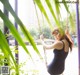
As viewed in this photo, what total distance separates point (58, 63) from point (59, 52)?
20 cm

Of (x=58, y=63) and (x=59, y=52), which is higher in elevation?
(x=59, y=52)

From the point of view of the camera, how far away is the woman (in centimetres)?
330

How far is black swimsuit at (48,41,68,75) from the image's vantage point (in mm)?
3361

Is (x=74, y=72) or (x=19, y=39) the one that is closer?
(x=19, y=39)

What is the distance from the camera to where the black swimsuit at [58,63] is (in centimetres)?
336

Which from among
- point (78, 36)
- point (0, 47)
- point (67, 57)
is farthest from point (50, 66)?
point (0, 47)

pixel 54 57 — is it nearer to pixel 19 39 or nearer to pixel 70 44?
pixel 70 44

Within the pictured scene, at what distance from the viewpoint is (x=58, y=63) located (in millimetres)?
3428

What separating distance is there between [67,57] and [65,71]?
26 centimetres

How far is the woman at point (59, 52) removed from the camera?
3305 mm

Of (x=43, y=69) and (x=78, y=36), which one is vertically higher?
(x=78, y=36)

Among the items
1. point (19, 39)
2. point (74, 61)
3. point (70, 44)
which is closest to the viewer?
point (19, 39)

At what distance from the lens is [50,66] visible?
3.46 meters

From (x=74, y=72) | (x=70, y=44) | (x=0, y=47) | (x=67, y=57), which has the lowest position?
(x=74, y=72)
